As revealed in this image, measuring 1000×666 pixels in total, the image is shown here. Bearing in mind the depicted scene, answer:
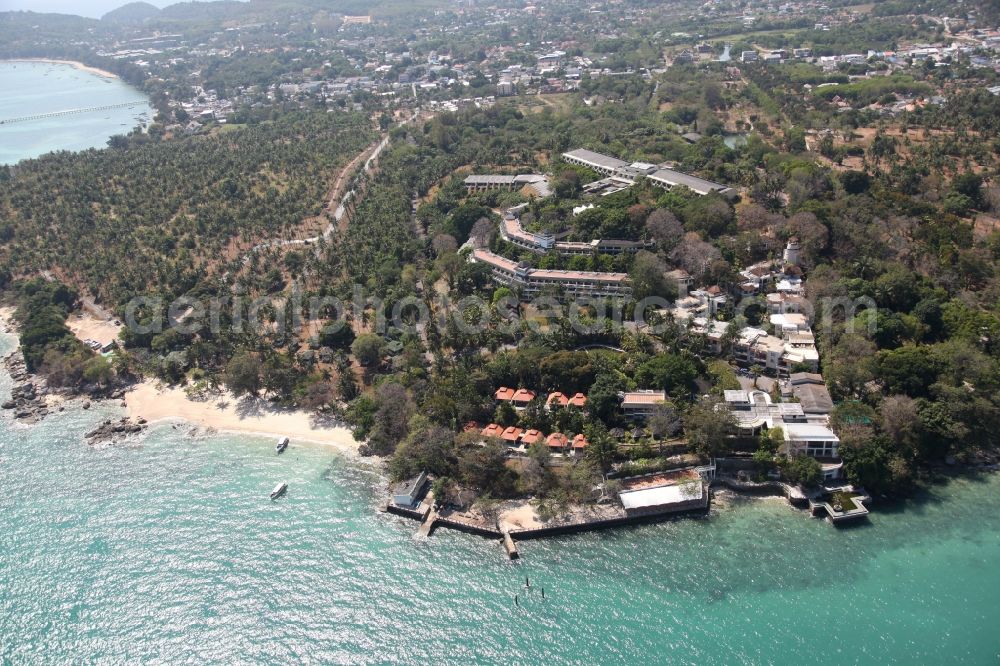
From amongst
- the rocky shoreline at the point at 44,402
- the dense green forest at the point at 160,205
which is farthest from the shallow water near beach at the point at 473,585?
the dense green forest at the point at 160,205

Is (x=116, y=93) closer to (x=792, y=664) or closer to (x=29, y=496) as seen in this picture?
(x=29, y=496)

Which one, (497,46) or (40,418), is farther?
(497,46)

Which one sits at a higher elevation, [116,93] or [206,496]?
[116,93]

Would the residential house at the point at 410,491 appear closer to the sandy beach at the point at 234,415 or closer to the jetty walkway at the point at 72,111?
the sandy beach at the point at 234,415

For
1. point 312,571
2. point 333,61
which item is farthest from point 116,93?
point 312,571

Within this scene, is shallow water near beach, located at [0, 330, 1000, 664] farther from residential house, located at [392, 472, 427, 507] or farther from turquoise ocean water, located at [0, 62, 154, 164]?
turquoise ocean water, located at [0, 62, 154, 164]

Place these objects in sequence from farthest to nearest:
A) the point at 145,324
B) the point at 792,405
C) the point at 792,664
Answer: the point at 145,324 → the point at 792,405 → the point at 792,664
